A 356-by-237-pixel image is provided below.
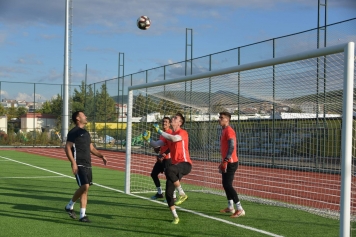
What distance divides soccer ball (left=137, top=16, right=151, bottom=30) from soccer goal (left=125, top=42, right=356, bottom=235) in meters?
2.23

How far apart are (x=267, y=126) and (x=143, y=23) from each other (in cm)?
559

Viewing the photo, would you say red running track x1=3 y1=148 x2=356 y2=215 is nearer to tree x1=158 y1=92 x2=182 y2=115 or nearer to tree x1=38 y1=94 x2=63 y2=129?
tree x1=158 y1=92 x2=182 y2=115

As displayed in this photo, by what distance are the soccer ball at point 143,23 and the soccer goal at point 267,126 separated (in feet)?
7.32

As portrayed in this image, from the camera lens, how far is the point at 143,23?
16438 millimetres

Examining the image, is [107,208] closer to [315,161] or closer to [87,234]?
[87,234]

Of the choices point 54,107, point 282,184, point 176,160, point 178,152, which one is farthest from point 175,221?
point 54,107

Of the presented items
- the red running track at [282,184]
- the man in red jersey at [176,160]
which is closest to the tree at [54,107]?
the red running track at [282,184]

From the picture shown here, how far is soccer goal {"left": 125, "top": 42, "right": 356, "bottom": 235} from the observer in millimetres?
11328

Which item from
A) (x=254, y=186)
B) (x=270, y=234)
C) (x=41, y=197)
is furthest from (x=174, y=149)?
(x=254, y=186)

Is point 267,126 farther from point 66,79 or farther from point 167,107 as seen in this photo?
point 66,79

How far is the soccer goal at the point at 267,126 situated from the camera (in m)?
11.3

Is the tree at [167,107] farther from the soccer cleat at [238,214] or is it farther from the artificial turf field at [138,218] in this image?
the soccer cleat at [238,214]

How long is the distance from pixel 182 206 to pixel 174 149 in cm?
190

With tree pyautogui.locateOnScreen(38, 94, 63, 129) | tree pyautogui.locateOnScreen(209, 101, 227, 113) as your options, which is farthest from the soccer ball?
tree pyautogui.locateOnScreen(38, 94, 63, 129)
